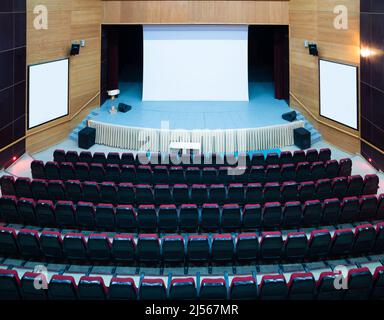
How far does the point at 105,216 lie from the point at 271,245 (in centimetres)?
281

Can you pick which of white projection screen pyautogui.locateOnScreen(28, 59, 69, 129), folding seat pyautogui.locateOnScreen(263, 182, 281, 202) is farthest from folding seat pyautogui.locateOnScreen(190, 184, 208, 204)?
white projection screen pyautogui.locateOnScreen(28, 59, 69, 129)

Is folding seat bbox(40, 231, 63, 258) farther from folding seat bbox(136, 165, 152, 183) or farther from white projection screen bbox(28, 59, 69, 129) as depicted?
white projection screen bbox(28, 59, 69, 129)

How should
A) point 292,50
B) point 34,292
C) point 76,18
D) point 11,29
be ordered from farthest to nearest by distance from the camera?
point 292,50 → point 76,18 → point 11,29 → point 34,292

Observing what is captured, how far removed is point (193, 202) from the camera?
8.64m

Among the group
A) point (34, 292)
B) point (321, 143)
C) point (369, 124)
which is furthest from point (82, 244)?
point (321, 143)

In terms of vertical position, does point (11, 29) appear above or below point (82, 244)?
above

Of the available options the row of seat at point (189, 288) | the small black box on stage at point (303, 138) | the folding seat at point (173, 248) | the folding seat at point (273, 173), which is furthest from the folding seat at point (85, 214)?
the small black box on stage at point (303, 138)

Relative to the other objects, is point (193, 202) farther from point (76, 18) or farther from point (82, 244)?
point (76, 18)

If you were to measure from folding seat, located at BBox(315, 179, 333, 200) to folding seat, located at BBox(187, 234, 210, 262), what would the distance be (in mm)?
2962

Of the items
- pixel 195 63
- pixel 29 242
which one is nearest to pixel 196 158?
pixel 29 242

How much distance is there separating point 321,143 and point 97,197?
7.53 m

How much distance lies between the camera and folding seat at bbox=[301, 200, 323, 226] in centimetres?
764

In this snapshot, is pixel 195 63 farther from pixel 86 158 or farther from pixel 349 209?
pixel 349 209

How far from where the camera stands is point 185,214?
7.57 metres
